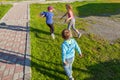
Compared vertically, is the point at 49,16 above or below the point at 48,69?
above

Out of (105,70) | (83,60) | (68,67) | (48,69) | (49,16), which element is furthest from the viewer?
(49,16)

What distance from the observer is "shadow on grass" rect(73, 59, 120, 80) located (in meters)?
6.63

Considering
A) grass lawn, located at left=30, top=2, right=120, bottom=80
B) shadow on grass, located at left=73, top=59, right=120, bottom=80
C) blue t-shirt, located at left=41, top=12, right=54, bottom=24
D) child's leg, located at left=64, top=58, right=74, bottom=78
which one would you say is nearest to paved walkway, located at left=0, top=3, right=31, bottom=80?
grass lawn, located at left=30, top=2, right=120, bottom=80

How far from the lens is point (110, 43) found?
9.70m

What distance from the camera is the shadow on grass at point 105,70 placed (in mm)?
6629

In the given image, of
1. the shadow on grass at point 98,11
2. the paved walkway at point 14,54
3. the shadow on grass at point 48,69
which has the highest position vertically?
the shadow on grass at point 48,69

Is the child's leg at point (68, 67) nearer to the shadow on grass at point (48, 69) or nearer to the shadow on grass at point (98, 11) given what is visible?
the shadow on grass at point (48, 69)

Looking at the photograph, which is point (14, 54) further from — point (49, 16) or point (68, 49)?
point (68, 49)

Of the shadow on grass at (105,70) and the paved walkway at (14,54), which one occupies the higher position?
the shadow on grass at (105,70)

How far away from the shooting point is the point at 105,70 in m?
7.06

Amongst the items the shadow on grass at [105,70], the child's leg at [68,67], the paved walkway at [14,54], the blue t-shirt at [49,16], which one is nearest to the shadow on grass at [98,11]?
the paved walkway at [14,54]

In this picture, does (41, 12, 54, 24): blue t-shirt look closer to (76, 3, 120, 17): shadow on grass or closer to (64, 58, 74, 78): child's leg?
(64, 58, 74, 78): child's leg

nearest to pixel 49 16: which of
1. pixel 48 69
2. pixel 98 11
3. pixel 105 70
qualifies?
pixel 48 69

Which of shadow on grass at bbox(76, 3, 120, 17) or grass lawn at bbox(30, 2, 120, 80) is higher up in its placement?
grass lawn at bbox(30, 2, 120, 80)
